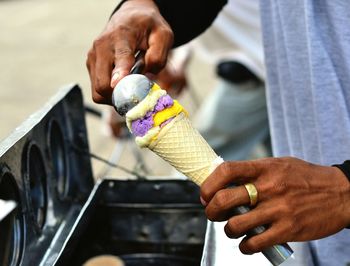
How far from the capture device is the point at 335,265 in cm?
139

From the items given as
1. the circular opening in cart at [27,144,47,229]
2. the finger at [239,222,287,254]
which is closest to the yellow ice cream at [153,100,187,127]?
the finger at [239,222,287,254]

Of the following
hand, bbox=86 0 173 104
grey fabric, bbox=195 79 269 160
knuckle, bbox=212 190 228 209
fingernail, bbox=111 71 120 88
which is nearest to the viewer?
knuckle, bbox=212 190 228 209

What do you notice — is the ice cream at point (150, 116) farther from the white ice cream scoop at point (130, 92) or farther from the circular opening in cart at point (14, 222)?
the circular opening in cart at point (14, 222)

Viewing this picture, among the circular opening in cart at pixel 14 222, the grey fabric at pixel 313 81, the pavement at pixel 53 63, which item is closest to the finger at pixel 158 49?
the grey fabric at pixel 313 81

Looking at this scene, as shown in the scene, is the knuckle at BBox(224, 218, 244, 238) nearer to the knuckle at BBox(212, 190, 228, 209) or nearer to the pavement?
the knuckle at BBox(212, 190, 228, 209)

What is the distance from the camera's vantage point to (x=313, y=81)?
133 centimetres

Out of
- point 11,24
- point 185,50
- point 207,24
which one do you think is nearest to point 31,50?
point 11,24

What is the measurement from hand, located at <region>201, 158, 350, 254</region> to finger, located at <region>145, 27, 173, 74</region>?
42 cm

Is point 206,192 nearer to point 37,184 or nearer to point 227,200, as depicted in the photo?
point 227,200

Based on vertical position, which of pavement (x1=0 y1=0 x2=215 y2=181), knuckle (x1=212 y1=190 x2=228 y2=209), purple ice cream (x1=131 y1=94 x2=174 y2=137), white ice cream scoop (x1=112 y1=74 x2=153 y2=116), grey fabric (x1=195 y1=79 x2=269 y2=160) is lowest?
pavement (x1=0 y1=0 x2=215 y2=181)

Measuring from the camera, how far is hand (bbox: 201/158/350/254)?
0.96 m

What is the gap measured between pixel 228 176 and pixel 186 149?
119 mm

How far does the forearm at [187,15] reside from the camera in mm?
1583

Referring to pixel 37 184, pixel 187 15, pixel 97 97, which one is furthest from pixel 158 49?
pixel 37 184
